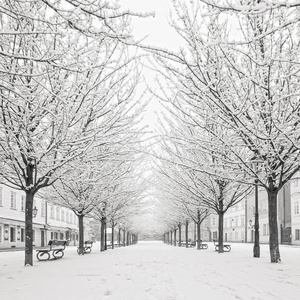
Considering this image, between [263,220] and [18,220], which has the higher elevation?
[18,220]

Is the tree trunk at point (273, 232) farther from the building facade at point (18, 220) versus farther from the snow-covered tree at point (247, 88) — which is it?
the building facade at point (18, 220)

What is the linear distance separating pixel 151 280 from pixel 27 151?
19.1ft

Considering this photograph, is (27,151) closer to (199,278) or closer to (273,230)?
(199,278)

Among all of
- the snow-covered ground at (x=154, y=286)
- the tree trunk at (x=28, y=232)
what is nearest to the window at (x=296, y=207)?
the snow-covered ground at (x=154, y=286)

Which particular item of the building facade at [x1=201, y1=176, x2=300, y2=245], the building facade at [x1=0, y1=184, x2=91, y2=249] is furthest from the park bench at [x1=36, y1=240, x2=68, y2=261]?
the building facade at [x1=201, y1=176, x2=300, y2=245]

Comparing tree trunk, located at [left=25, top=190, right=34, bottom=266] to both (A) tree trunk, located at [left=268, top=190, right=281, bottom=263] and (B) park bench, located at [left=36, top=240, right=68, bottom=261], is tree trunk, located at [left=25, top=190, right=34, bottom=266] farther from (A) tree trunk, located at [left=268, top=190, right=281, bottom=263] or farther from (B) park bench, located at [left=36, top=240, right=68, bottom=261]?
(A) tree trunk, located at [left=268, top=190, right=281, bottom=263]

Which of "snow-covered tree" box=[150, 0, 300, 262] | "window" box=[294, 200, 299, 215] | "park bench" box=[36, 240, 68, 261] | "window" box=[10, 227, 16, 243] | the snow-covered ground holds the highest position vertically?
"snow-covered tree" box=[150, 0, 300, 262]

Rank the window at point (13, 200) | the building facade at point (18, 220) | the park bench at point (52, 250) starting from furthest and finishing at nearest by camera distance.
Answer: the window at point (13, 200) → the building facade at point (18, 220) → the park bench at point (52, 250)

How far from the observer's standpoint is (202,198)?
66.8 feet

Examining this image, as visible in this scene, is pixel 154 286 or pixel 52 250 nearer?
pixel 154 286

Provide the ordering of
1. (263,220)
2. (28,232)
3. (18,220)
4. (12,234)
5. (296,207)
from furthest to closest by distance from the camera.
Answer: (263,220) < (296,207) < (18,220) < (12,234) < (28,232)

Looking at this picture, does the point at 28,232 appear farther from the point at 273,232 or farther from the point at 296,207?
the point at 296,207

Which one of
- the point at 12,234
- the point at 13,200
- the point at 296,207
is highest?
the point at 13,200

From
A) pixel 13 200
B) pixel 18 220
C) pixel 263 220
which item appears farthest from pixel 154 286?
pixel 263 220
